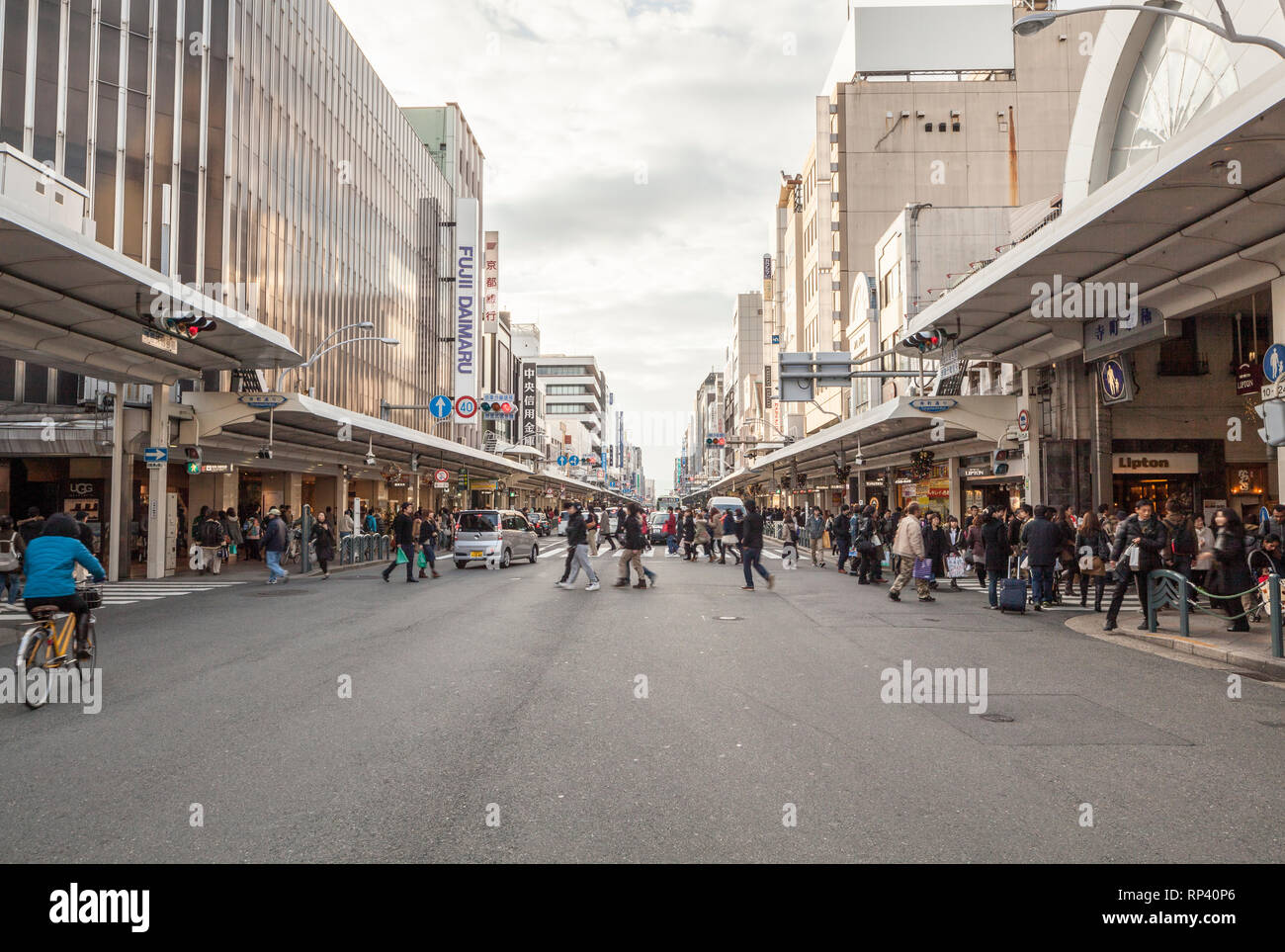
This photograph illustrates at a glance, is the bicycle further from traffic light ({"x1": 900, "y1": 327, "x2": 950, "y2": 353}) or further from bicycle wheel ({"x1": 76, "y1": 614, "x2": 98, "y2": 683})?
traffic light ({"x1": 900, "y1": 327, "x2": 950, "y2": 353})

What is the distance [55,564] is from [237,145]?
31172mm

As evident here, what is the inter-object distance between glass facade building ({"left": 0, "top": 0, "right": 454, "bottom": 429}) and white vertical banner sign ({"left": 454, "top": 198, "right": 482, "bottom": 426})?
8669 millimetres

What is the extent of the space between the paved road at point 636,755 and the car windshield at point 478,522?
46.1 feet

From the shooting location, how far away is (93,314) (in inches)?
614

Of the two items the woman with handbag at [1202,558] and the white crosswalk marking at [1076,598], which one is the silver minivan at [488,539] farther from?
the woman with handbag at [1202,558]

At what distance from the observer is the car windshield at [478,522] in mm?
24922

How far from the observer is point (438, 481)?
37.5 meters

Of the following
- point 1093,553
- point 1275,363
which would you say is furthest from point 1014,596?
point 1275,363

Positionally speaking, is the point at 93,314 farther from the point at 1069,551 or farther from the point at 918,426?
the point at 918,426

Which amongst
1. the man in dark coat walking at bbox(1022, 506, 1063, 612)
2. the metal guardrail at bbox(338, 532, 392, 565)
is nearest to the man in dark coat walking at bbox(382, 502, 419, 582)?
the metal guardrail at bbox(338, 532, 392, 565)

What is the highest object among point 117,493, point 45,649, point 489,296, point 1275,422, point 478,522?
point 489,296
